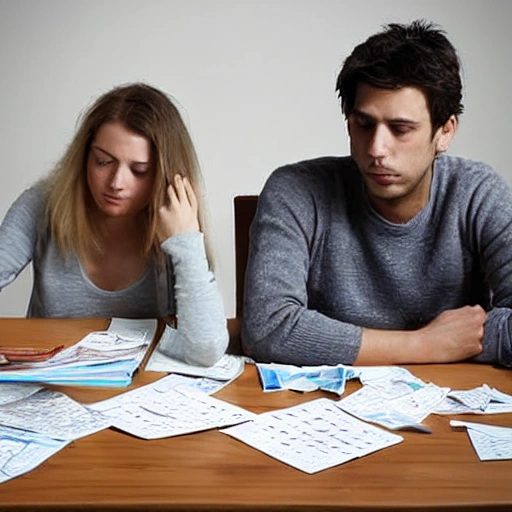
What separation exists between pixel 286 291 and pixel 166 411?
0.40 m

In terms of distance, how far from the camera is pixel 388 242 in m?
1.64

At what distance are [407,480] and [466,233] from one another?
782mm

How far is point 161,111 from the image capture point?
1714mm

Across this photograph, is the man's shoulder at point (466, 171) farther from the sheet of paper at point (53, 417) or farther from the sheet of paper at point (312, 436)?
the sheet of paper at point (53, 417)

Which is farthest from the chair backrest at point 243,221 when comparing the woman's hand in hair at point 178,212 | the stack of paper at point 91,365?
the stack of paper at point 91,365

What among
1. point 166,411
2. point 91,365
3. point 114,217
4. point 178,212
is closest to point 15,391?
point 91,365

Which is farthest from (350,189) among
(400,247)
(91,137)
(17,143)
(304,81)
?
(17,143)

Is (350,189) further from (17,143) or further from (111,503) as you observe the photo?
(17,143)

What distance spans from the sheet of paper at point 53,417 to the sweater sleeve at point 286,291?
0.39 meters

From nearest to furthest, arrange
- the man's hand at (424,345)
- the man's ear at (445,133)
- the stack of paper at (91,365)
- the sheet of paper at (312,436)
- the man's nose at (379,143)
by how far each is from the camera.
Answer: the sheet of paper at (312,436), the stack of paper at (91,365), the man's hand at (424,345), the man's nose at (379,143), the man's ear at (445,133)

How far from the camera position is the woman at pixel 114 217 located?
1.64 metres

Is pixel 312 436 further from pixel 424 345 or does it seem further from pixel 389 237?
pixel 389 237

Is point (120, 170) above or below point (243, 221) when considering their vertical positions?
above

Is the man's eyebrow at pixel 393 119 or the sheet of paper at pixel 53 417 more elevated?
the man's eyebrow at pixel 393 119
